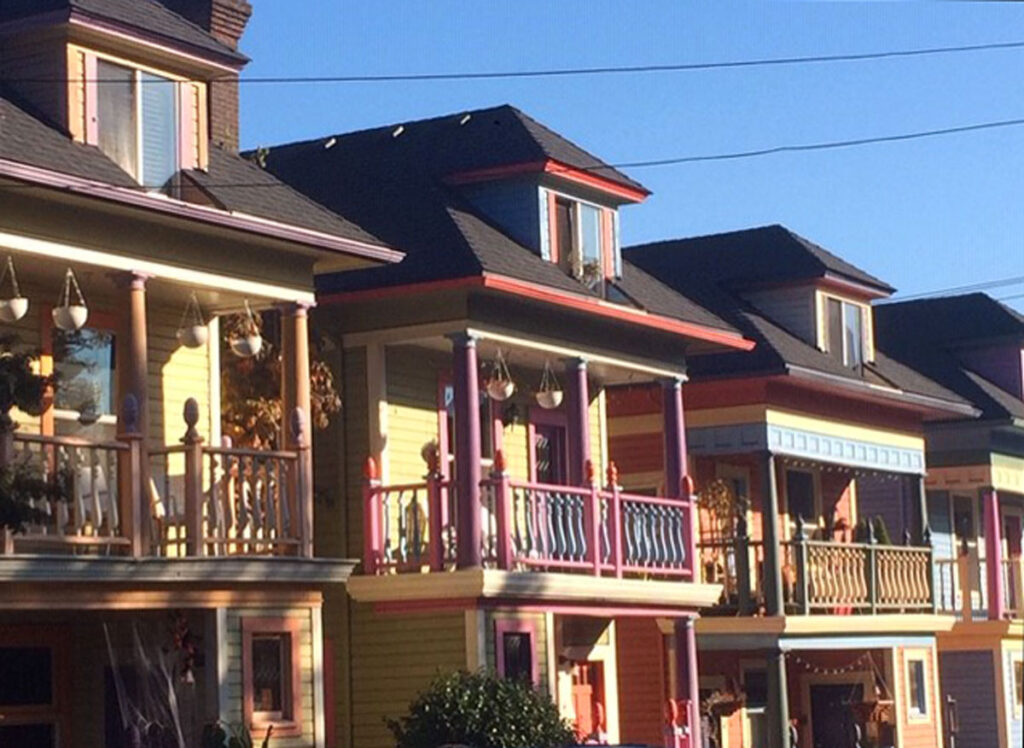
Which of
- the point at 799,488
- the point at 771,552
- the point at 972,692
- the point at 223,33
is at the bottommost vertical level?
the point at 972,692

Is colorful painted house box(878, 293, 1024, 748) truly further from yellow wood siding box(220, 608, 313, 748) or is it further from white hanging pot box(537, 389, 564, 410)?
yellow wood siding box(220, 608, 313, 748)

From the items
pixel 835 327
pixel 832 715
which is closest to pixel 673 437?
pixel 835 327

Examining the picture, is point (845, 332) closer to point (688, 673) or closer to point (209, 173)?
point (688, 673)

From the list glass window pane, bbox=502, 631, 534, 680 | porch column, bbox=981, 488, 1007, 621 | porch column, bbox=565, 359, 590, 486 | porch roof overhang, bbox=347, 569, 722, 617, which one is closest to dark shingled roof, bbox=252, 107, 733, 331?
porch column, bbox=565, 359, 590, 486

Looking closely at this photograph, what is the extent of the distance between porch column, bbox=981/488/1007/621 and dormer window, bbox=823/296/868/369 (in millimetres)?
4946

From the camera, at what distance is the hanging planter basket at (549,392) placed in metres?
→ 32.1

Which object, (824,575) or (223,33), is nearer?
(223,33)

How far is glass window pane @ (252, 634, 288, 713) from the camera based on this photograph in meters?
26.2

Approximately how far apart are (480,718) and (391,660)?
9.35 ft

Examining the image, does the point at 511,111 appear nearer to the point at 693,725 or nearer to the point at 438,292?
the point at 438,292

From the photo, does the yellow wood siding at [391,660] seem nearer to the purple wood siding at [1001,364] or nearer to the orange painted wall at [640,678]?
the orange painted wall at [640,678]

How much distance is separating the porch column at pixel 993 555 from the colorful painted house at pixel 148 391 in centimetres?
1976

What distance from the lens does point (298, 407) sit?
26406 mm

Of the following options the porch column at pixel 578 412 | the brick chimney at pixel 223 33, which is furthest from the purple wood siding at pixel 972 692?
the brick chimney at pixel 223 33
